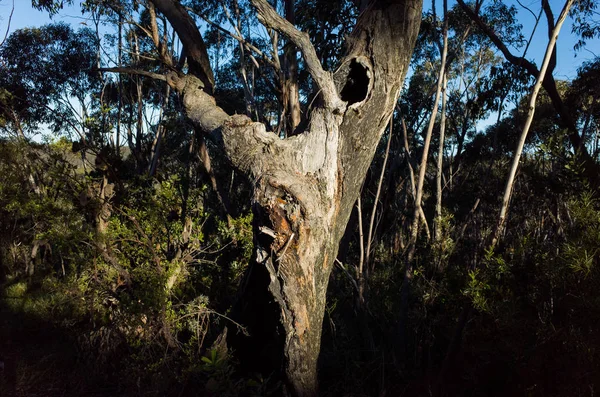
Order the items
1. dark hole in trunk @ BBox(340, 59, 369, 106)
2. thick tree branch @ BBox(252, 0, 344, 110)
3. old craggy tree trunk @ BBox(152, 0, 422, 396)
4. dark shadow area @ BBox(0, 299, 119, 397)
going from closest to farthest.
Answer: old craggy tree trunk @ BBox(152, 0, 422, 396), thick tree branch @ BBox(252, 0, 344, 110), dark hole in trunk @ BBox(340, 59, 369, 106), dark shadow area @ BBox(0, 299, 119, 397)

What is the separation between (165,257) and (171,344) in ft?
3.37

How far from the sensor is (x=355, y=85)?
3.85 metres

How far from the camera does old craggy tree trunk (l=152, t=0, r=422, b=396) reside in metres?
3.27

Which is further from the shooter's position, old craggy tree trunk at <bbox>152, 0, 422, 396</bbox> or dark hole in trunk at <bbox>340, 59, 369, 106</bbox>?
dark hole in trunk at <bbox>340, 59, 369, 106</bbox>

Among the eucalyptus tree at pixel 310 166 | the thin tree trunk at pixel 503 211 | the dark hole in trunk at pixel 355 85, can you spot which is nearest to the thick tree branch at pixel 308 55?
the eucalyptus tree at pixel 310 166

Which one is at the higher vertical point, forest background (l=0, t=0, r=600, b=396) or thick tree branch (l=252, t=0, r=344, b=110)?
thick tree branch (l=252, t=0, r=344, b=110)

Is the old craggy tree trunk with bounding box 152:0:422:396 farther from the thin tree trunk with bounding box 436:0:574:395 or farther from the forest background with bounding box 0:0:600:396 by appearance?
the thin tree trunk with bounding box 436:0:574:395

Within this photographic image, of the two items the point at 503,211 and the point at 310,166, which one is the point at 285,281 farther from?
the point at 503,211

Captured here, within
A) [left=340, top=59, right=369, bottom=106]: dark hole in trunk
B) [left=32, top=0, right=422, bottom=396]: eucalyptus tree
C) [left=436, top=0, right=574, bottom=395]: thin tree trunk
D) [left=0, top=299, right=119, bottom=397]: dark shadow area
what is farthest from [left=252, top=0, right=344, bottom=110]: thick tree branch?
[left=0, top=299, right=119, bottom=397]: dark shadow area

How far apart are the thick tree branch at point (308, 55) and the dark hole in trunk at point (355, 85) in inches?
9.8

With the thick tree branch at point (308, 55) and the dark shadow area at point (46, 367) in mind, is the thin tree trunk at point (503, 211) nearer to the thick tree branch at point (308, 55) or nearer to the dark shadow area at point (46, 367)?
the thick tree branch at point (308, 55)

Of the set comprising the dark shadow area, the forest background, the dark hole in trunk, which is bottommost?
the dark shadow area

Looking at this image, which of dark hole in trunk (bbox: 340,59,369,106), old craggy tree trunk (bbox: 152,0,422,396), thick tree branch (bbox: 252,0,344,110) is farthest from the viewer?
dark hole in trunk (bbox: 340,59,369,106)

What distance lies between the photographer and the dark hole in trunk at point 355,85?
3781 millimetres
